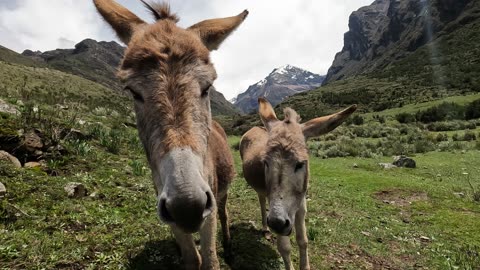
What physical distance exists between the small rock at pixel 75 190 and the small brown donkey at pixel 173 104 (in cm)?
390

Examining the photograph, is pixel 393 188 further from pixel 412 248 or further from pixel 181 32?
pixel 181 32

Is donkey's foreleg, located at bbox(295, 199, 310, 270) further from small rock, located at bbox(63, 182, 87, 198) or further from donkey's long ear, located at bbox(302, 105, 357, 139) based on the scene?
small rock, located at bbox(63, 182, 87, 198)

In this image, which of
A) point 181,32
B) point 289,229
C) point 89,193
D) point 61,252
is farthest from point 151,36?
point 89,193

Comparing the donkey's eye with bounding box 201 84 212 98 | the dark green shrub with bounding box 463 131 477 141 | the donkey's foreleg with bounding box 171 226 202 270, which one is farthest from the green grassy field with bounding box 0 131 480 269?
the dark green shrub with bounding box 463 131 477 141

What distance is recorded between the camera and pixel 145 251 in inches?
199

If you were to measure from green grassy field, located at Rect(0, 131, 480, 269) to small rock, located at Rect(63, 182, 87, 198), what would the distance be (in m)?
0.13

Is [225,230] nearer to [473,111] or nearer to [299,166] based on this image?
[299,166]

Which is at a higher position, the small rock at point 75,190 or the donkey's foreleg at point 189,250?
the small rock at point 75,190

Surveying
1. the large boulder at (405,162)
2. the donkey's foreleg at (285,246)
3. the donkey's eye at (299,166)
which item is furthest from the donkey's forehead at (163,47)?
the large boulder at (405,162)

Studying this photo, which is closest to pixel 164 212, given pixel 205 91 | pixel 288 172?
pixel 205 91

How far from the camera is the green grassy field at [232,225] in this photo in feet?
15.4

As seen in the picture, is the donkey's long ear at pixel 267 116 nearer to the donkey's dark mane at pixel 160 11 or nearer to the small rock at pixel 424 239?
the donkey's dark mane at pixel 160 11

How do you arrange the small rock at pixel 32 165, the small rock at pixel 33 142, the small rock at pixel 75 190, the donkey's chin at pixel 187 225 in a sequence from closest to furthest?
the donkey's chin at pixel 187 225 → the small rock at pixel 75 190 → the small rock at pixel 32 165 → the small rock at pixel 33 142

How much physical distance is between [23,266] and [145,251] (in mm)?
1591
